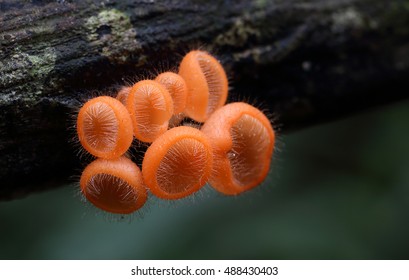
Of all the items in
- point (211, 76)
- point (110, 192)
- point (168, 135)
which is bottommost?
point (110, 192)

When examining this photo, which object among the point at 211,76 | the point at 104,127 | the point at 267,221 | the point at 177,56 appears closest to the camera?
the point at 104,127

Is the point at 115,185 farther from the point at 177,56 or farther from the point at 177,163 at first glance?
the point at 177,56

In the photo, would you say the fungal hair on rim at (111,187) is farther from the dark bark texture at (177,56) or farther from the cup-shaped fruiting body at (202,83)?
the cup-shaped fruiting body at (202,83)

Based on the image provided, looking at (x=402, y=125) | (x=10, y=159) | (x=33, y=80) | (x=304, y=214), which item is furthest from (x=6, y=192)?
(x=402, y=125)

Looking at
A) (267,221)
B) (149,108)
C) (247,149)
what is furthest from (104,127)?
(267,221)

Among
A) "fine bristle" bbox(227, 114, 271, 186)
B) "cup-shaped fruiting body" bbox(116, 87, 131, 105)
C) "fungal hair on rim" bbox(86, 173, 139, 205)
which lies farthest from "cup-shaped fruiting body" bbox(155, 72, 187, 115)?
"fungal hair on rim" bbox(86, 173, 139, 205)

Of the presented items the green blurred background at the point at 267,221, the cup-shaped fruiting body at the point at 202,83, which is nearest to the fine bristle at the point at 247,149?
the cup-shaped fruiting body at the point at 202,83

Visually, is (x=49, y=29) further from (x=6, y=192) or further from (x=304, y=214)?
(x=304, y=214)
